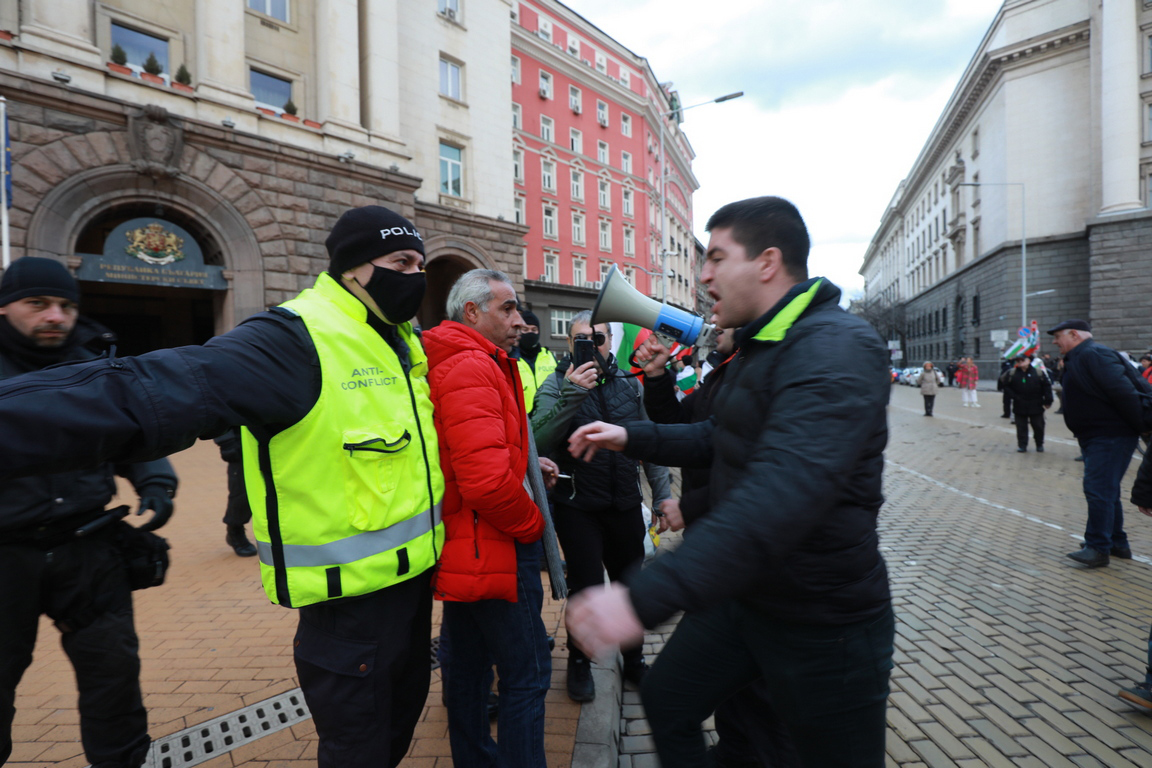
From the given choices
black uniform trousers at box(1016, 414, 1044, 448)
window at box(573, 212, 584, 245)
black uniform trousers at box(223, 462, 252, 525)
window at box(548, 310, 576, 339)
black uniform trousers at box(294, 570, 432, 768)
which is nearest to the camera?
black uniform trousers at box(294, 570, 432, 768)

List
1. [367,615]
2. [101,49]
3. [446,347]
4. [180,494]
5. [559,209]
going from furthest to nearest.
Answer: [559,209], [101,49], [180,494], [446,347], [367,615]

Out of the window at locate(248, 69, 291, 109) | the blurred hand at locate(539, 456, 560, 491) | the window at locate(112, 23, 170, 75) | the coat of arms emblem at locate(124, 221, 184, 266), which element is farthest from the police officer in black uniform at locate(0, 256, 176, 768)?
the window at locate(248, 69, 291, 109)

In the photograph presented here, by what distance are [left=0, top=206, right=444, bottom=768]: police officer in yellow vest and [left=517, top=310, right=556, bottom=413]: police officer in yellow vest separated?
6.86ft

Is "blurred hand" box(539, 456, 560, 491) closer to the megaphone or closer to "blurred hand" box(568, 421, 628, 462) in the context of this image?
"blurred hand" box(568, 421, 628, 462)

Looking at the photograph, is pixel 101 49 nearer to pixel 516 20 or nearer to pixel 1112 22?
pixel 516 20

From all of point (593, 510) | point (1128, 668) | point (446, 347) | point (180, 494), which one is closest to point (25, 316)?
point (446, 347)

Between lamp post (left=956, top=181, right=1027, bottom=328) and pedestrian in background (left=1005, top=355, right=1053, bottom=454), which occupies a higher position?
lamp post (left=956, top=181, right=1027, bottom=328)

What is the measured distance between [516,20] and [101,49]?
2441cm

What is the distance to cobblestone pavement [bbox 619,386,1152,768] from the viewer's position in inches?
117

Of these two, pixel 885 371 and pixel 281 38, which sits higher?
pixel 281 38

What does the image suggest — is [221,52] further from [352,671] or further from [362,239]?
[352,671]

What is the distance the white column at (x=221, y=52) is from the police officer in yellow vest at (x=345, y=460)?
48.2 feet

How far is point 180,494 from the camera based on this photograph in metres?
8.95

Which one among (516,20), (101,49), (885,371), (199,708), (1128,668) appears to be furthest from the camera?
(516,20)
